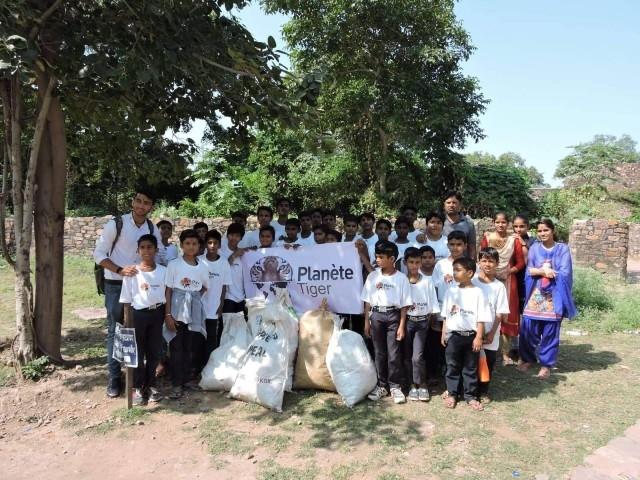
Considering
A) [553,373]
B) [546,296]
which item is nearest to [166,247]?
[546,296]

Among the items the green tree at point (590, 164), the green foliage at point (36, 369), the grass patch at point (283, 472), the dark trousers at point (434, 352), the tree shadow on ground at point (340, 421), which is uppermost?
the green tree at point (590, 164)

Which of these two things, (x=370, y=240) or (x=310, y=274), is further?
(x=370, y=240)

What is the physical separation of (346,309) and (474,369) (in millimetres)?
1351

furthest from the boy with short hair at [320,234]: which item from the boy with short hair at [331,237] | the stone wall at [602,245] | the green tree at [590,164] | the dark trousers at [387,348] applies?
the green tree at [590,164]

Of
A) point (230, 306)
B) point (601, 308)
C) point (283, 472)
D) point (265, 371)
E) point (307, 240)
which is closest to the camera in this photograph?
point (283, 472)

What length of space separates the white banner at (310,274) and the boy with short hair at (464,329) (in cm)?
103

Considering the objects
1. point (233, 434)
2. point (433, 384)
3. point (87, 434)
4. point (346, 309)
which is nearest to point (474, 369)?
point (433, 384)

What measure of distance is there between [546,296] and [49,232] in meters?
4.84

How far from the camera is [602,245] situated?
475 inches

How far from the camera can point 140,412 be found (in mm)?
3924

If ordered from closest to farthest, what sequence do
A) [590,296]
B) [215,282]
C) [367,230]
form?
[215,282], [367,230], [590,296]

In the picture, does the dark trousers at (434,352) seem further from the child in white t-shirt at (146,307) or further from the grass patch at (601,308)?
the grass patch at (601,308)

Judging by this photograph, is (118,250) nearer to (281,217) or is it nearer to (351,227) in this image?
(281,217)

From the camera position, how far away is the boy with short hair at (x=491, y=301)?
13.5 ft
